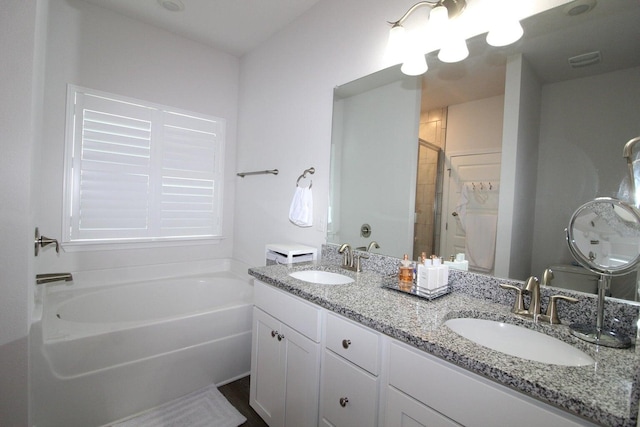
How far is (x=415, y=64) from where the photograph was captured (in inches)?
61.1

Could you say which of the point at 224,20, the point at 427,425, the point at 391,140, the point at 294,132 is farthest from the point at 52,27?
the point at 427,425

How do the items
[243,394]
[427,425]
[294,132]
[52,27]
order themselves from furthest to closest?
[294,132] → [52,27] → [243,394] → [427,425]

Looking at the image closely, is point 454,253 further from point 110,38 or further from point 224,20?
point 110,38

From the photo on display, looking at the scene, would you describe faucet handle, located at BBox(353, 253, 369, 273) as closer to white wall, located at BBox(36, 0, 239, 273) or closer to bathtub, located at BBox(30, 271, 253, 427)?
bathtub, located at BBox(30, 271, 253, 427)

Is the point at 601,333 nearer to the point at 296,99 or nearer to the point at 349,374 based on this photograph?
the point at 349,374

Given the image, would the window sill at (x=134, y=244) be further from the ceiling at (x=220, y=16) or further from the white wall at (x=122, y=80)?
the ceiling at (x=220, y=16)

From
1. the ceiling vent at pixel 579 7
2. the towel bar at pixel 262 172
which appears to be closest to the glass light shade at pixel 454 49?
the ceiling vent at pixel 579 7

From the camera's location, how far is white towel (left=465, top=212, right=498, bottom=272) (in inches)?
51.6

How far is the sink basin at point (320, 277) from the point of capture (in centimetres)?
173

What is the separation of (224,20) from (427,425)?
2.97m

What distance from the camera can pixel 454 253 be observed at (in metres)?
1.44

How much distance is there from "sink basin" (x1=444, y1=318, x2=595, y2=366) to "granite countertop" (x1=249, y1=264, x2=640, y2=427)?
2 centimetres

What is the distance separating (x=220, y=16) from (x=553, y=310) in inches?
114

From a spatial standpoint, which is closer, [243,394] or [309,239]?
[243,394]
